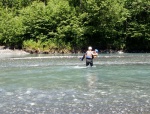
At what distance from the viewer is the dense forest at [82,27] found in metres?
65.1

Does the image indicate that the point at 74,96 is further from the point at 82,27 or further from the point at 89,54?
the point at 82,27

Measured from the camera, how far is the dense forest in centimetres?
6506

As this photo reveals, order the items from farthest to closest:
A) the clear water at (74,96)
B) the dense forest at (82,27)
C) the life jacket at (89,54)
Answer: the dense forest at (82,27) < the life jacket at (89,54) < the clear water at (74,96)

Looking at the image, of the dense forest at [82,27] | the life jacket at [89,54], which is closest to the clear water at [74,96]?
the life jacket at [89,54]

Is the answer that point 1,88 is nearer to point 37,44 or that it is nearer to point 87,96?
point 87,96

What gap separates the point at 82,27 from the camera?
66.5 meters

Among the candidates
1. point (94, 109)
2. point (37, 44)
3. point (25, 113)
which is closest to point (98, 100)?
point (94, 109)

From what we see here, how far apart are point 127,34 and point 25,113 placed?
178 ft

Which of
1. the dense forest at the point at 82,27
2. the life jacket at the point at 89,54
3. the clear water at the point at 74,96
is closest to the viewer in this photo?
the clear water at the point at 74,96

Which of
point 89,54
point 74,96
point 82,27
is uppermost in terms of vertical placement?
point 82,27

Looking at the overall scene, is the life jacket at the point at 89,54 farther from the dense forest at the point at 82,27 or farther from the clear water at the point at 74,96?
the dense forest at the point at 82,27

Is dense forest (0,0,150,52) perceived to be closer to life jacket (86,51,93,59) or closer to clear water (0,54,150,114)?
life jacket (86,51,93,59)

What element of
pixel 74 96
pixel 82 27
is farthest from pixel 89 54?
pixel 82 27

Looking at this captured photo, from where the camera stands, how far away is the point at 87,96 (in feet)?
Result: 56.1
